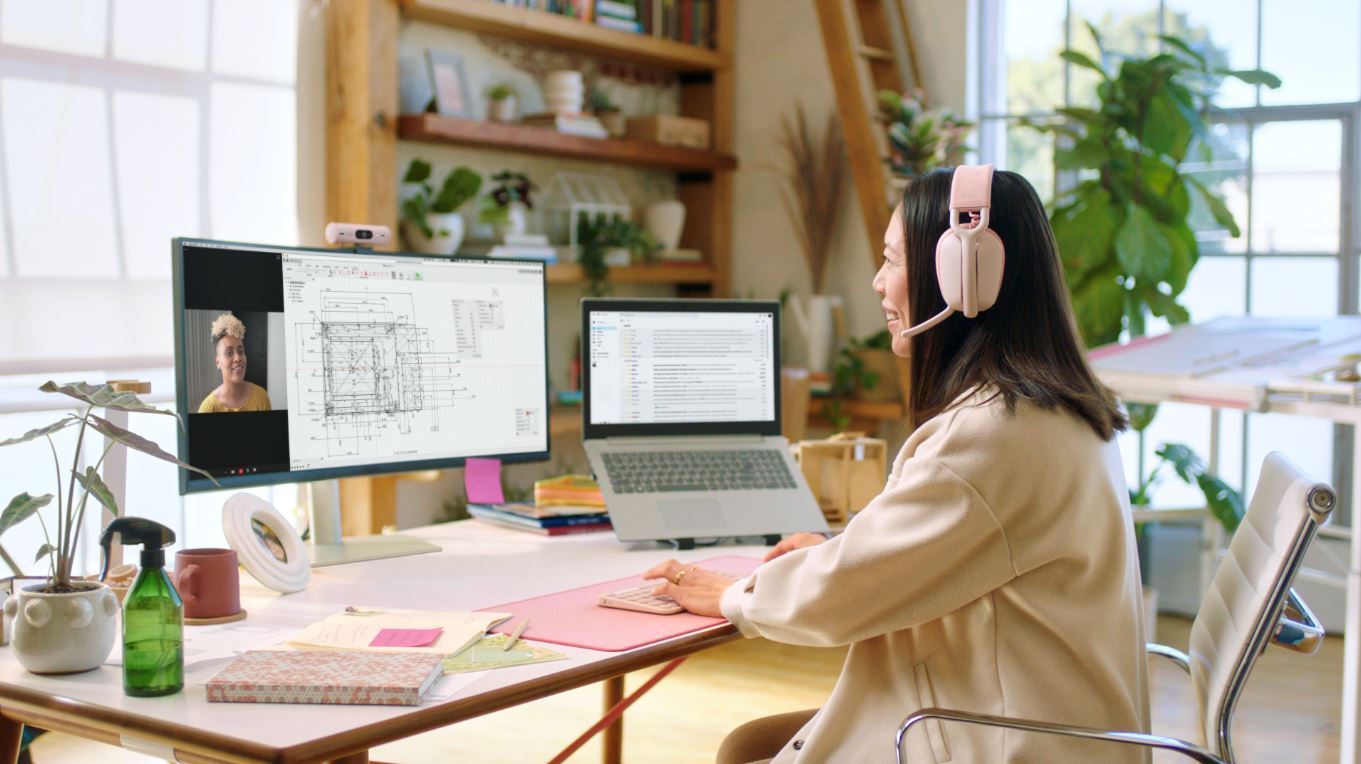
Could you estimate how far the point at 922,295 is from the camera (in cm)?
160

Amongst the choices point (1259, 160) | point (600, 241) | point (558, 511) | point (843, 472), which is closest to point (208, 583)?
point (558, 511)

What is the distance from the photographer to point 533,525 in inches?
92.1

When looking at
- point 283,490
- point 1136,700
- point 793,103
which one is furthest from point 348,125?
point 1136,700

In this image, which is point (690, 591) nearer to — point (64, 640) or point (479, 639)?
point (479, 639)

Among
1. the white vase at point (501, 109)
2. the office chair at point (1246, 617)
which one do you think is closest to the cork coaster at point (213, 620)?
the office chair at point (1246, 617)

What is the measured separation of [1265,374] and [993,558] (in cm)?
190

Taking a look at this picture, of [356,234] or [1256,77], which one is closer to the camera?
[356,234]

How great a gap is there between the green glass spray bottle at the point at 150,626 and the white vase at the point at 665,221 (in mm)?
3478

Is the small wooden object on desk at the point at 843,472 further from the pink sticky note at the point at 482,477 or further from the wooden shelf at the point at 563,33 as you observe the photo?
the wooden shelf at the point at 563,33

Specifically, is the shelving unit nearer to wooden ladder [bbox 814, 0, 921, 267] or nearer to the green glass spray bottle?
wooden ladder [bbox 814, 0, 921, 267]

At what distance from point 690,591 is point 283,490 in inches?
89.5

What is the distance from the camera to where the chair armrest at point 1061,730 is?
139cm

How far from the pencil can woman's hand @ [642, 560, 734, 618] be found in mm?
228

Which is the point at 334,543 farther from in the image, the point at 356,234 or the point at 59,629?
the point at 59,629
